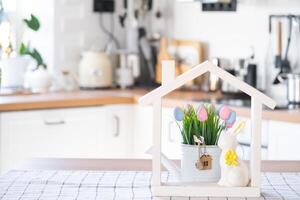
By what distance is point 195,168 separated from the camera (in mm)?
1832

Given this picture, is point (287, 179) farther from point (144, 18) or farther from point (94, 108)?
point (144, 18)

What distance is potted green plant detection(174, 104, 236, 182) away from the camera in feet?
6.00

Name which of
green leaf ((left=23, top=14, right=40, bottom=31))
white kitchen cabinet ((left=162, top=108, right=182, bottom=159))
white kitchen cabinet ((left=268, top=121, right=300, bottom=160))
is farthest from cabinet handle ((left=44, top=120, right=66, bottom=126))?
white kitchen cabinet ((left=268, top=121, right=300, bottom=160))

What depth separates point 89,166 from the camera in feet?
7.22

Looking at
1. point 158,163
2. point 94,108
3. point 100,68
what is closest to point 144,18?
point 100,68

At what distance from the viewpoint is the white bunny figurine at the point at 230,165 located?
70.2 inches

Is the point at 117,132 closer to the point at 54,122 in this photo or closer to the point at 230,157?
the point at 54,122

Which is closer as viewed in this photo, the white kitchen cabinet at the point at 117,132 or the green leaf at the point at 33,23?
the white kitchen cabinet at the point at 117,132

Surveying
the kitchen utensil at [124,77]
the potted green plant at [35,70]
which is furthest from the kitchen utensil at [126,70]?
→ the potted green plant at [35,70]

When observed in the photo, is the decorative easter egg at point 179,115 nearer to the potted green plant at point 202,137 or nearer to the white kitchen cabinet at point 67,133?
the potted green plant at point 202,137

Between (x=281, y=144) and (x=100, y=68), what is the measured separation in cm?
149

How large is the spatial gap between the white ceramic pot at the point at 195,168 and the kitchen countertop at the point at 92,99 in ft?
5.34

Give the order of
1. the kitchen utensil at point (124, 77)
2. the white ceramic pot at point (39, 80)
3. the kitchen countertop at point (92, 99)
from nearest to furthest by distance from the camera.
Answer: the kitchen countertop at point (92, 99), the white ceramic pot at point (39, 80), the kitchen utensil at point (124, 77)

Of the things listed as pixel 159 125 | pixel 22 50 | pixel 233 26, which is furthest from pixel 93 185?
pixel 22 50
